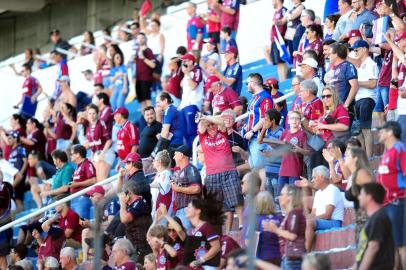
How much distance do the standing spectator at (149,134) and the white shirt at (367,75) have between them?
2.98 meters

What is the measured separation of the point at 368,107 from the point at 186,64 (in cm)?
367

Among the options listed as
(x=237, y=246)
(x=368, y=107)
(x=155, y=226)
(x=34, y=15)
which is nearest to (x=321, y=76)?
(x=368, y=107)

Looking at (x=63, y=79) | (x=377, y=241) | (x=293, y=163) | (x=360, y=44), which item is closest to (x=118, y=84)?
(x=63, y=79)

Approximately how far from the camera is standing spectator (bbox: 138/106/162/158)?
15250 mm

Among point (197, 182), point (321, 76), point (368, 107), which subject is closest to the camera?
point (197, 182)

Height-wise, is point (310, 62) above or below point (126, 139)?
above

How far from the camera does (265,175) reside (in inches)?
385

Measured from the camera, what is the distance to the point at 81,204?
1473cm

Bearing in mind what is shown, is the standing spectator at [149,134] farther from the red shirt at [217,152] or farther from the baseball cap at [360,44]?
the baseball cap at [360,44]

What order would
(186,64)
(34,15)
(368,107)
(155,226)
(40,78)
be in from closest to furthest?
(155,226) → (368,107) → (186,64) → (40,78) → (34,15)

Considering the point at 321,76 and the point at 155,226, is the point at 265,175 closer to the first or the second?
the point at 155,226

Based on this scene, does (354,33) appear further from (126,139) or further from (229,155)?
(126,139)

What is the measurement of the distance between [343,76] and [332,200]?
8.44 ft

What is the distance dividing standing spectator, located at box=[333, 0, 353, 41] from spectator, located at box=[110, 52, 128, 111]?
4.75 m
